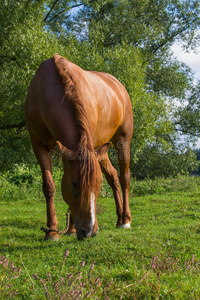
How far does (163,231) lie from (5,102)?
36.3ft

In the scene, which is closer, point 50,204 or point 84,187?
point 84,187

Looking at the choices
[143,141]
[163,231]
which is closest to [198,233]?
[163,231]

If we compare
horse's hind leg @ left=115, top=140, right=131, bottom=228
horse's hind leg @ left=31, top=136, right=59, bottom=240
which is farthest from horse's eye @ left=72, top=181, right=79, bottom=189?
horse's hind leg @ left=115, top=140, right=131, bottom=228

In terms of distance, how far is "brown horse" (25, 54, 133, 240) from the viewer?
3.36 m

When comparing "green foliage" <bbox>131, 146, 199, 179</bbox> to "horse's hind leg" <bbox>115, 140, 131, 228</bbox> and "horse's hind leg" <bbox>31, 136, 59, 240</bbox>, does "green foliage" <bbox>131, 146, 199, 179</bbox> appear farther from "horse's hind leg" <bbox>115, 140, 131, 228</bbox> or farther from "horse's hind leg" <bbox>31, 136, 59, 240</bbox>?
"horse's hind leg" <bbox>31, 136, 59, 240</bbox>

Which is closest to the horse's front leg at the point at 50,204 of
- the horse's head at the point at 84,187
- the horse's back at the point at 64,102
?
the horse's back at the point at 64,102

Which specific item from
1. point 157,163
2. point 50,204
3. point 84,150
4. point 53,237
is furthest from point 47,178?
point 157,163

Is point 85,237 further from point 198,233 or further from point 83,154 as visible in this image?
point 198,233

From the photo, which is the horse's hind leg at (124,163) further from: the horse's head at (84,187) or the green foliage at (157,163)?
the green foliage at (157,163)

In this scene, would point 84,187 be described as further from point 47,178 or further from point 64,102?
point 47,178

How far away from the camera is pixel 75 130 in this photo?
365cm

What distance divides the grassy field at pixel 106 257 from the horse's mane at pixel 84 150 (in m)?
0.64

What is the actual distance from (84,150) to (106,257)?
1.13 meters

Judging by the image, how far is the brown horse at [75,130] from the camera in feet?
11.0
